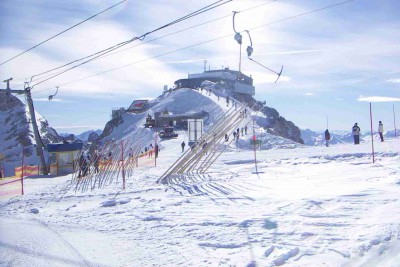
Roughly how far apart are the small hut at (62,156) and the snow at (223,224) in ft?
38.7

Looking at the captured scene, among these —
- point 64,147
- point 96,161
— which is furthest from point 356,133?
point 64,147

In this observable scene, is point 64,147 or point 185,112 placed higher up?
point 185,112

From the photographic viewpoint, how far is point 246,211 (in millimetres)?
7750

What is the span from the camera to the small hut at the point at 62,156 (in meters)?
23.8

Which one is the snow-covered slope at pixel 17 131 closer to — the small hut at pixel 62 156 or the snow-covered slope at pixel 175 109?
the snow-covered slope at pixel 175 109

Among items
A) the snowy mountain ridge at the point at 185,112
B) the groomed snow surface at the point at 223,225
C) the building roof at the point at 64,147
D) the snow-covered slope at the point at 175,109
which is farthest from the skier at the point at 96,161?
the snowy mountain ridge at the point at 185,112

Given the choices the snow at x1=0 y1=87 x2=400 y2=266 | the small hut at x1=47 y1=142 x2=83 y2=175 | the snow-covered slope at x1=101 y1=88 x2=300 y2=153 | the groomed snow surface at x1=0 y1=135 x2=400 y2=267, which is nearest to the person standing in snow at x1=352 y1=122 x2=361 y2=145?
the snow at x1=0 y1=87 x2=400 y2=266

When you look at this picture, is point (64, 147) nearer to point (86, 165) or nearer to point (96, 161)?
point (96, 161)

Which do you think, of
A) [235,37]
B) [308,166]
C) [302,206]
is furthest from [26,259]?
[308,166]

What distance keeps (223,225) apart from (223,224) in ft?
0.21

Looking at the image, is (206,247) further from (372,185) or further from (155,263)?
(372,185)

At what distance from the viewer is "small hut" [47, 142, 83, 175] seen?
23.8 m

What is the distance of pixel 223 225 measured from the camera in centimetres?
691

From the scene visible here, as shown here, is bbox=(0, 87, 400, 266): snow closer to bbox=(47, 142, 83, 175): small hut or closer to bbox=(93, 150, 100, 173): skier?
bbox=(93, 150, 100, 173): skier
